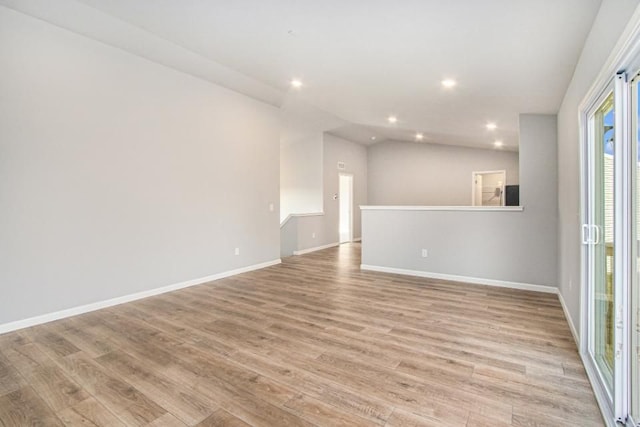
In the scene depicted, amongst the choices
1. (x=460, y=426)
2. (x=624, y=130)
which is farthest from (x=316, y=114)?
(x=460, y=426)

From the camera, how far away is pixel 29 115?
3.05 metres

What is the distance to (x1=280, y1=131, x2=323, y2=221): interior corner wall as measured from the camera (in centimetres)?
821

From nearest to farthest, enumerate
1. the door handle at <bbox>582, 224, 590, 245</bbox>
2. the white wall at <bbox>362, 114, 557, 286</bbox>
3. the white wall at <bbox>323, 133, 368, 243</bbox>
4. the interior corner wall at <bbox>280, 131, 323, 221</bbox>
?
the door handle at <bbox>582, 224, 590, 245</bbox> < the white wall at <bbox>362, 114, 557, 286</bbox> < the interior corner wall at <bbox>280, 131, 323, 221</bbox> < the white wall at <bbox>323, 133, 368, 243</bbox>

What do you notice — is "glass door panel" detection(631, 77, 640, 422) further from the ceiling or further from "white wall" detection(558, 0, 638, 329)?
the ceiling

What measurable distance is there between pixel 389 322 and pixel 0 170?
391 cm

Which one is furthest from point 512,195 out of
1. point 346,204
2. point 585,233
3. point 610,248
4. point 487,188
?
point 610,248

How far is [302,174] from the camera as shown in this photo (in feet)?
27.9

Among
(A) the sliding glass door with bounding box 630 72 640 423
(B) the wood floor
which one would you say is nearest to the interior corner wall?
(B) the wood floor

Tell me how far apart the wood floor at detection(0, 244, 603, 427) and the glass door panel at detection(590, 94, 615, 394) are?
8.4 inches

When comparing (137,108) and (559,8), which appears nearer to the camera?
(559,8)

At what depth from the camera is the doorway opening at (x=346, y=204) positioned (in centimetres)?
927

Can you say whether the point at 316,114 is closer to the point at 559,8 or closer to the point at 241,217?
the point at 241,217

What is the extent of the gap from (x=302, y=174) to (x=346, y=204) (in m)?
1.82

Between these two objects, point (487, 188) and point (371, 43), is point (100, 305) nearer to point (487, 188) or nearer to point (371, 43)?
point (371, 43)
